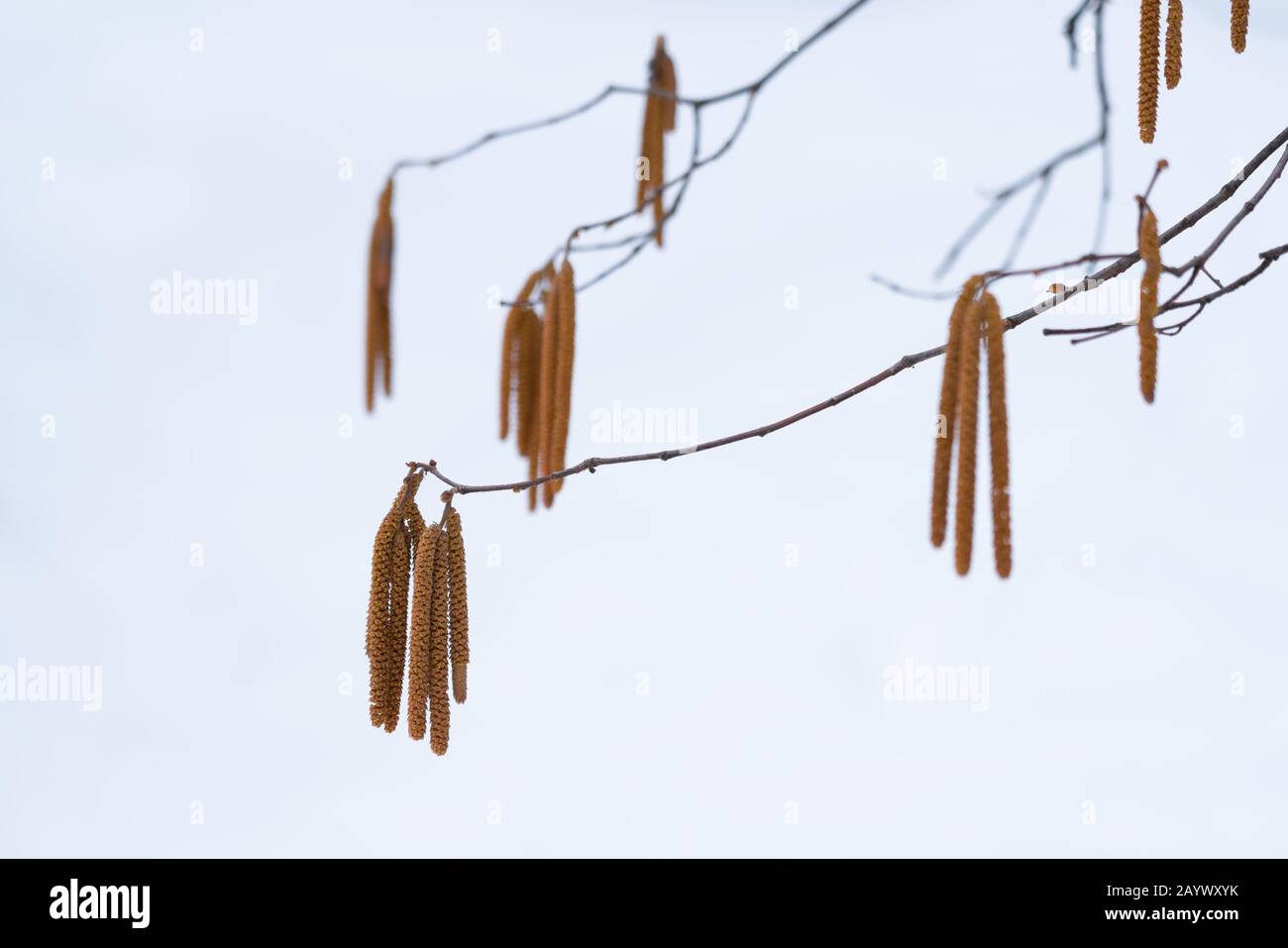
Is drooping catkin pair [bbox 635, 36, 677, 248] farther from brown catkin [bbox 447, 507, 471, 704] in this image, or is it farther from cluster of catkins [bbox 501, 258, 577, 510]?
brown catkin [bbox 447, 507, 471, 704]

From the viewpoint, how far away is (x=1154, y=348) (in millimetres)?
675

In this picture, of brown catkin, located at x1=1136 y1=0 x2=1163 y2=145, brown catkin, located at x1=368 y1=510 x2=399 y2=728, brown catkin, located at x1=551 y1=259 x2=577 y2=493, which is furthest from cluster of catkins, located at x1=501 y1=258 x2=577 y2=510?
brown catkin, located at x1=1136 y1=0 x2=1163 y2=145

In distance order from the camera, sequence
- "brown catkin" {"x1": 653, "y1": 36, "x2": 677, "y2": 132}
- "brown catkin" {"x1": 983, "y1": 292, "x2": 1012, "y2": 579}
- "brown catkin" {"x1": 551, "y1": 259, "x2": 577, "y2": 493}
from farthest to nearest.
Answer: "brown catkin" {"x1": 653, "y1": 36, "x2": 677, "y2": 132}
"brown catkin" {"x1": 551, "y1": 259, "x2": 577, "y2": 493}
"brown catkin" {"x1": 983, "y1": 292, "x2": 1012, "y2": 579}

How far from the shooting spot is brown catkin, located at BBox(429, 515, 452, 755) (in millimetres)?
935

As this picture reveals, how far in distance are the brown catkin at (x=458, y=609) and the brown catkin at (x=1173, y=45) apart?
54 cm

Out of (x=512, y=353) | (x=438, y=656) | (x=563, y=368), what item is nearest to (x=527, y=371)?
(x=512, y=353)

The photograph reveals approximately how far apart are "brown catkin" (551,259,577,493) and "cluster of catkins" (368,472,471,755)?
0.09 m

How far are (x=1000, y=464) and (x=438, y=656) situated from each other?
17.5 inches

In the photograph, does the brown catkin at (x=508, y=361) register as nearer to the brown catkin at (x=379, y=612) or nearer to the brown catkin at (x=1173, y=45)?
the brown catkin at (x=379, y=612)

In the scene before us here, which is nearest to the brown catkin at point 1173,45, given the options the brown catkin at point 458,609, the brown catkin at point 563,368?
the brown catkin at point 563,368

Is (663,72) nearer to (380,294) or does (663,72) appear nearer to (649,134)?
(649,134)

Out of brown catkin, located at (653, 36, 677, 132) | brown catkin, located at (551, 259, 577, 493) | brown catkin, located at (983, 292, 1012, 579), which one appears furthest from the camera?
brown catkin, located at (653, 36, 677, 132)

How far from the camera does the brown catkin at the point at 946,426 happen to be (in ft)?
2.18

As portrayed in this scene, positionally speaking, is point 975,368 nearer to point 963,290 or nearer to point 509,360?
point 963,290
